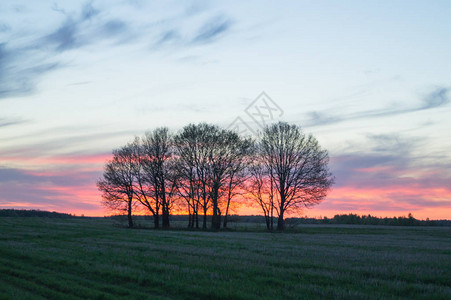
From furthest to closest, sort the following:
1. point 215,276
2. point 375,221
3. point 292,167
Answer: point 375,221, point 292,167, point 215,276

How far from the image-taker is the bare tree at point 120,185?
70.9 metres

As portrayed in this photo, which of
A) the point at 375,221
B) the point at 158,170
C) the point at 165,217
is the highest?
the point at 158,170

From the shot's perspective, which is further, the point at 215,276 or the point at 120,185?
the point at 120,185

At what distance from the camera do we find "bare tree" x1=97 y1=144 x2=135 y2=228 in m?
70.9

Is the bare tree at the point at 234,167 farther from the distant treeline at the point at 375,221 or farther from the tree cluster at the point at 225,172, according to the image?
the distant treeline at the point at 375,221

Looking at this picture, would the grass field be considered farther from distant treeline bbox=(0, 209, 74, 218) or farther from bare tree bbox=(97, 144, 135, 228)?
distant treeline bbox=(0, 209, 74, 218)

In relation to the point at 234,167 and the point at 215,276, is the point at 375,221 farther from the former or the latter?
the point at 215,276

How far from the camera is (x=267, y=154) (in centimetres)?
6569

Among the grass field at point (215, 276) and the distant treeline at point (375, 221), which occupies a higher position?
the grass field at point (215, 276)

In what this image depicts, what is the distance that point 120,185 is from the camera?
70.9m

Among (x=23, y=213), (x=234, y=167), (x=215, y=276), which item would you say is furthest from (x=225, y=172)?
(x=23, y=213)

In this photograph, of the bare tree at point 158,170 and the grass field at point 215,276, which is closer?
the grass field at point 215,276

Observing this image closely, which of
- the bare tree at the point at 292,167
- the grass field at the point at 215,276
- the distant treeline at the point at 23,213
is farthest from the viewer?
the distant treeline at the point at 23,213

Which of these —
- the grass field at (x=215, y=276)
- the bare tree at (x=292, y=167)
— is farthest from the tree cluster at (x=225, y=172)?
the grass field at (x=215, y=276)
